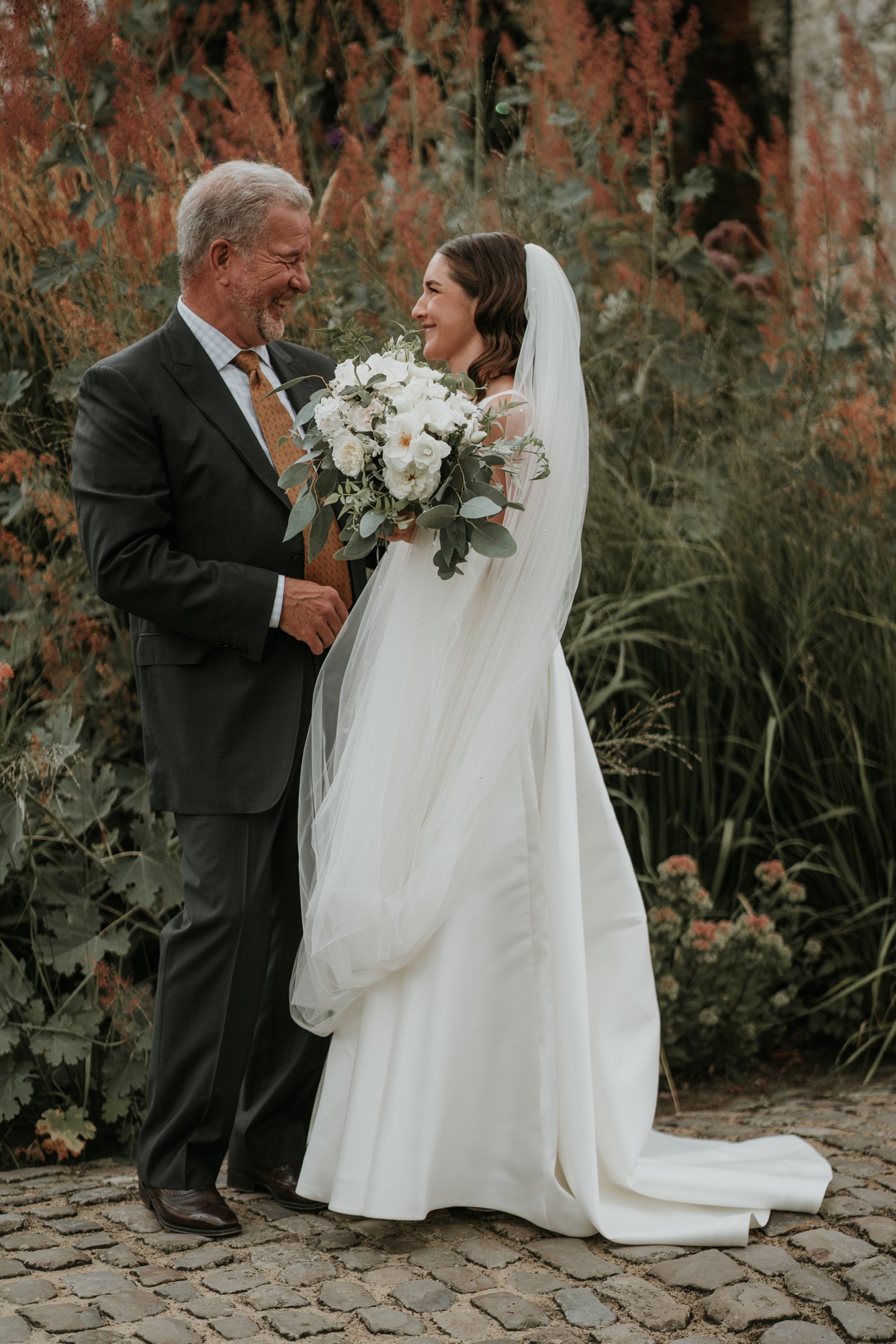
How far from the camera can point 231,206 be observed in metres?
3.12

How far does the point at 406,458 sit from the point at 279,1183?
1.63 meters

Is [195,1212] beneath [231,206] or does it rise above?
beneath

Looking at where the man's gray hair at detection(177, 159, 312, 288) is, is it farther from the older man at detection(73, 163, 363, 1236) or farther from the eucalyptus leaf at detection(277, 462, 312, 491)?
the eucalyptus leaf at detection(277, 462, 312, 491)

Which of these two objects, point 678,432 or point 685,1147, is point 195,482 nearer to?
point 685,1147

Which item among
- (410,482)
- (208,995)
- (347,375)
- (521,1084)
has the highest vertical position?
(347,375)

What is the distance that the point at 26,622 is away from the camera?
418 cm

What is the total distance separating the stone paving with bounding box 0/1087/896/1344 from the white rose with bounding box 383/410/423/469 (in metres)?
1.56

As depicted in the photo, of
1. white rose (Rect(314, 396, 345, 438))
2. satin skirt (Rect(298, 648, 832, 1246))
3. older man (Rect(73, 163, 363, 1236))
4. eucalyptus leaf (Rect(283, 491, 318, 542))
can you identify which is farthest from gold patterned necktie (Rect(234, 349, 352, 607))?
satin skirt (Rect(298, 648, 832, 1246))

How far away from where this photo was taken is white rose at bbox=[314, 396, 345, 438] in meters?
2.81

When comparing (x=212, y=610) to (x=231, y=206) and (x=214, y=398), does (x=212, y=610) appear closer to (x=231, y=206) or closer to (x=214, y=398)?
(x=214, y=398)

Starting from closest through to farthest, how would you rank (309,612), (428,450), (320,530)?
1. (428,450)
2. (320,530)
3. (309,612)

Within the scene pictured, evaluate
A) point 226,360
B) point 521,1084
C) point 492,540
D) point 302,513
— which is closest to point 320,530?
point 302,513

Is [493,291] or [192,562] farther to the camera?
[493,291]

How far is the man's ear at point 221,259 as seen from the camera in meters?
3.13
